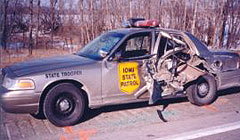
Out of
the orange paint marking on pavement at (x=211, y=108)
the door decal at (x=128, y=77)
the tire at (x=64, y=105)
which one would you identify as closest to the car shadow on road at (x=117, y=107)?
the tire at (x=64, y=105)

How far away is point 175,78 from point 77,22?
26.8 ft

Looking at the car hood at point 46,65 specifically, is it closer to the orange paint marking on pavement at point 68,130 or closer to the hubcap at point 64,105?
the hubcap at point 64,105

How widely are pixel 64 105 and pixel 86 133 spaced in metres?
0.68

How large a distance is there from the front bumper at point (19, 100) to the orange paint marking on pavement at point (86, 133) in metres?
0.89

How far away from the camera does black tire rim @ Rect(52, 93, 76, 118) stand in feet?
16.6

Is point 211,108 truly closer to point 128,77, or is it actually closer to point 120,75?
point 128,77

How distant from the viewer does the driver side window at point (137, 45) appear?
5.64 m

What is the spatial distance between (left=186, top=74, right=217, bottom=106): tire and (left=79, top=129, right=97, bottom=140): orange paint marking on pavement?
2.41 metres

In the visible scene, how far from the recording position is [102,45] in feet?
19.3

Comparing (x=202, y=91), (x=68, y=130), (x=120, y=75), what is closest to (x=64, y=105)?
(x=68, y=130)

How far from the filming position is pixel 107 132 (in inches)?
190

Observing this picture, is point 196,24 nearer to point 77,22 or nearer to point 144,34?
point 77,22

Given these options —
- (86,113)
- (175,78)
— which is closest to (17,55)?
(86,113)

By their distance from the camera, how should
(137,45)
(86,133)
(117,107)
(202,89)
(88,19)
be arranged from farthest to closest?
1. (88,19)
2. (202,89)
3. (117,107)
4. (137,45)
5. (86,133)
